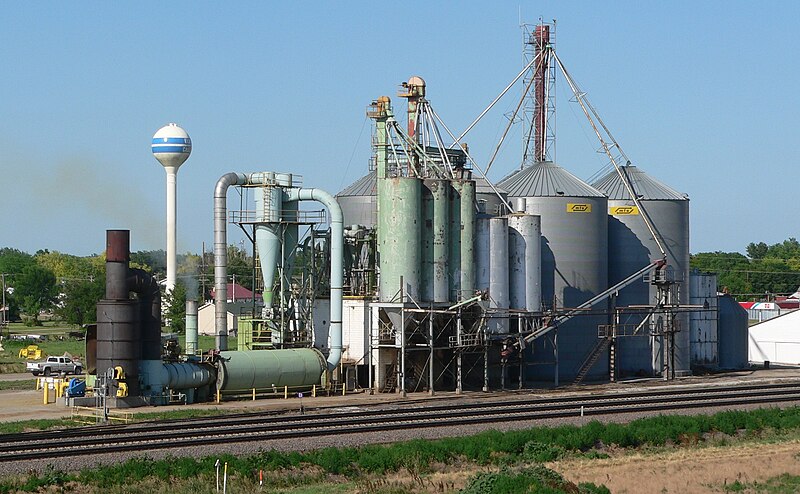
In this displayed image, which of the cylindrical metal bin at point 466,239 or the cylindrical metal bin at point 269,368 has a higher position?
the cylindrical metal bin at point 466,239

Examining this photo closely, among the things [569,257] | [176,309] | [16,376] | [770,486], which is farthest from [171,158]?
[770,486]

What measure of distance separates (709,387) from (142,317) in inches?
1192

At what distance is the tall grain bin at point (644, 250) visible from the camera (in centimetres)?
7650

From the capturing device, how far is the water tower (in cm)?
10688

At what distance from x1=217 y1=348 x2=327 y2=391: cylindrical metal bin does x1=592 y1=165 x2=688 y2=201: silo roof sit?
23.5 m

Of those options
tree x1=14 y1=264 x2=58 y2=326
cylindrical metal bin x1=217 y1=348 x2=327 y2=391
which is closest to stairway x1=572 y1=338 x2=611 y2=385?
cylindrical metal bin x1=217 y1=348 x2=327 y2=391

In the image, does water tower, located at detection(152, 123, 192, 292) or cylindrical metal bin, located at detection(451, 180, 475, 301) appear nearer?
cylindrical metal bin, located at detection(451, 180, 475, 301)

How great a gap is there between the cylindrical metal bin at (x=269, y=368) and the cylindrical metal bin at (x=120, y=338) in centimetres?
492

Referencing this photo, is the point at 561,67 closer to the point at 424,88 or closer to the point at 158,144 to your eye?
the point at 424,88

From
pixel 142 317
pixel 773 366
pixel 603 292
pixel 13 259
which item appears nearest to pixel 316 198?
pixel 142 317

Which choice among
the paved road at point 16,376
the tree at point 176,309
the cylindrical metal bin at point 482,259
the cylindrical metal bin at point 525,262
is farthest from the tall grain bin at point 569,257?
the tree at point 176,309

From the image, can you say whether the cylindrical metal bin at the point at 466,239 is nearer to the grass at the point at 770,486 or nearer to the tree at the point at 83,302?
the grass at the point at 770,486

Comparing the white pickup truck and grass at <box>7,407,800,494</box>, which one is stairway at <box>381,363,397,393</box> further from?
grass at <box>7,407,800,494</box>

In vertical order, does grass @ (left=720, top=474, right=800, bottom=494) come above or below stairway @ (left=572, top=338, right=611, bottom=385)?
below
